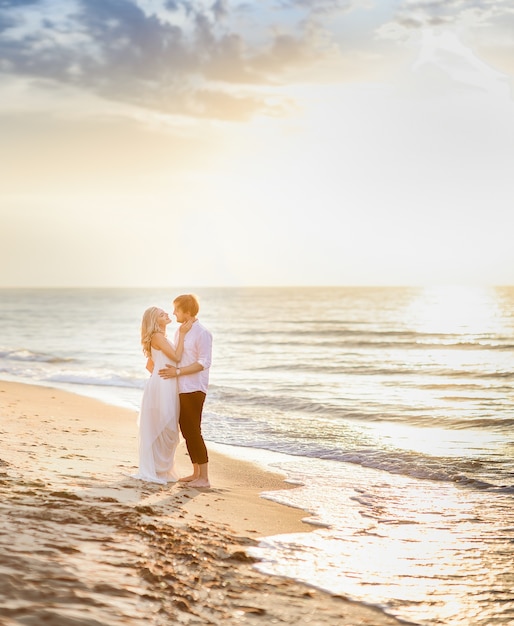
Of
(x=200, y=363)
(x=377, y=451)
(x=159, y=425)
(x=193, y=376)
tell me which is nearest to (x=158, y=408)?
(x=159, y=425)

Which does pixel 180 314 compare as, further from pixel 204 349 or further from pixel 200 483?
pixel 200 483

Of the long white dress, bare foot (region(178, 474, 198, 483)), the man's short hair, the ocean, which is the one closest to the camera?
the ocean

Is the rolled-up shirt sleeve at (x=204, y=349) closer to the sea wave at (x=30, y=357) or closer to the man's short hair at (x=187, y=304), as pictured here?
the man's short hair at (x=187, y=304)

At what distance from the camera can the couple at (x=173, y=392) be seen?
7977mm

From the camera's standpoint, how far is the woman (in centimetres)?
800

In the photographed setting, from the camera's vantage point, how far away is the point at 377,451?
11.6 metres

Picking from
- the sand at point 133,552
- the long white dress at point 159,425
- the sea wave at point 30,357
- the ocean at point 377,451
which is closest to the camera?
the sand at point 133,552

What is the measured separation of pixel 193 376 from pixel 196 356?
9.1 inches

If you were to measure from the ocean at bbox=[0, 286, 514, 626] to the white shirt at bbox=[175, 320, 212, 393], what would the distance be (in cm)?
162

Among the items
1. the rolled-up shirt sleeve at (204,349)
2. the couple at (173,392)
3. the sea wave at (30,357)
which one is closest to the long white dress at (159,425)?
the couple at (173,392)

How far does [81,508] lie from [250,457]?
18.0ft

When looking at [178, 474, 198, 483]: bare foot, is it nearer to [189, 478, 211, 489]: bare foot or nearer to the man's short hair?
[189, 478, 211, 489]: bare foot

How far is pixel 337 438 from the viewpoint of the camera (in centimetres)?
1294

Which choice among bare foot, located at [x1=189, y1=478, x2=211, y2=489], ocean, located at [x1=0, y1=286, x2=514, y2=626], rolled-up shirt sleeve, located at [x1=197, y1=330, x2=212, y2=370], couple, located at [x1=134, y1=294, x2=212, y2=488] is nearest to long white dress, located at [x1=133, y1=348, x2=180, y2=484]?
couple, located at [x1=134, y1=294, x2=212, y2=488]
